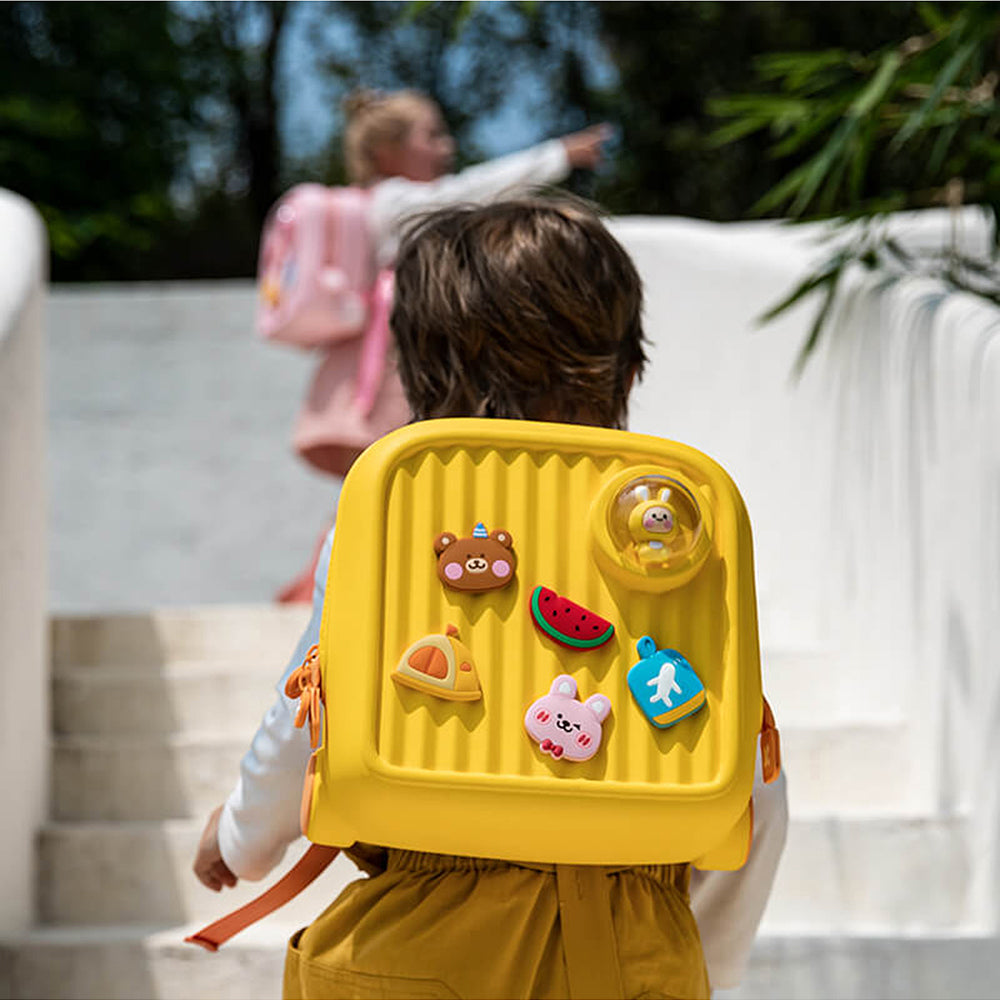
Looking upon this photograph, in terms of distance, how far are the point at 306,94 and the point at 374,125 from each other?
1451 centimetres

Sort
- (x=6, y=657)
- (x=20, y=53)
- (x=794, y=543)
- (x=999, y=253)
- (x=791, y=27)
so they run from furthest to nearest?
(x=20, y=53) < (x=791, y=27) < (x=794, y=543) < (x=999, y=253) < (x=6, y=657)

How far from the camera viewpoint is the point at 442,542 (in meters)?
1.33

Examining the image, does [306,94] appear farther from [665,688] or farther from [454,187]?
[665,688]

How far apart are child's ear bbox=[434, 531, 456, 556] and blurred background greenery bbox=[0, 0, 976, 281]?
347 inches

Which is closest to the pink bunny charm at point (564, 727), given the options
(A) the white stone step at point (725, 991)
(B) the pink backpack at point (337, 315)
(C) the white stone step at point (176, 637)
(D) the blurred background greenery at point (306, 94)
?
(A) the white stone step at point (725, 991)

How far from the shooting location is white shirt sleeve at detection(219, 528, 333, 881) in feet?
4.83

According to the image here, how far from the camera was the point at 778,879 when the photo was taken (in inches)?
107

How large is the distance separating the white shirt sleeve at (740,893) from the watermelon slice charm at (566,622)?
0.30m

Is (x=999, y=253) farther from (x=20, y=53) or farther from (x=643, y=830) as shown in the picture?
(x=20, y=53)

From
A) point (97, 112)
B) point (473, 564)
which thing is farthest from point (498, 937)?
point (97, 112)

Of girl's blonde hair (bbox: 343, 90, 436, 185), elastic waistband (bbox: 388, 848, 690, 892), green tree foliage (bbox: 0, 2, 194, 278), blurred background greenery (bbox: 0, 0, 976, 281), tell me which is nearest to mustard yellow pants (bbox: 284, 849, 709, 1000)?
elastic waistband (bbox: 388, 848, 690, 892)

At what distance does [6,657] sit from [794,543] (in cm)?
198

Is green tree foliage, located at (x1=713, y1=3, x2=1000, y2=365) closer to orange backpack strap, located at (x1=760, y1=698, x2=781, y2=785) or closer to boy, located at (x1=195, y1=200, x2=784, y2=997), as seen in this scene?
boy, located at (x1=195, y1=200, x2=784, y2=997)

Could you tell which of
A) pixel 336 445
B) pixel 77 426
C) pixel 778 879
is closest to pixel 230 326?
pixel 77 426
